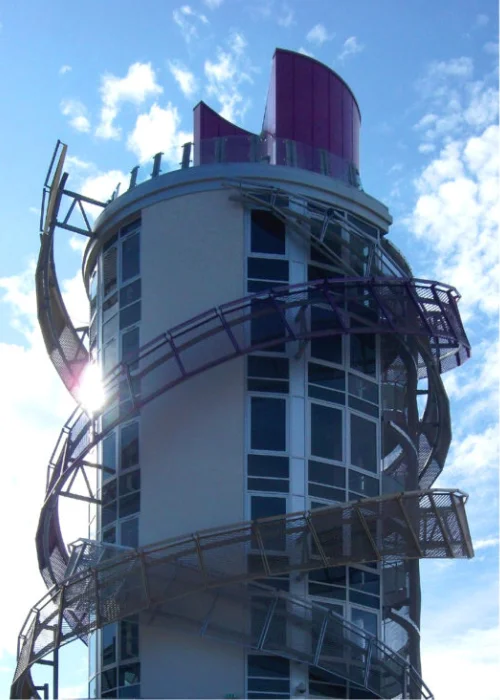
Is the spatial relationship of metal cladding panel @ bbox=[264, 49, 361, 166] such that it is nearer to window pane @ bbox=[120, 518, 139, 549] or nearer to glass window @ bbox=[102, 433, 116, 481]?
glass window @ bbox=[102, 433, 116, 481]

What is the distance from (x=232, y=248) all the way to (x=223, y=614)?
29.1 ft

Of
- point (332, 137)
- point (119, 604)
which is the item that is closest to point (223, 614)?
point (119, 604)

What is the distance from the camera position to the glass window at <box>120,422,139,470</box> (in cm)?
3666

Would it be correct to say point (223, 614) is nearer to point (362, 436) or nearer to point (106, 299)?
point (362, 436)

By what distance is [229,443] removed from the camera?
3562 cm

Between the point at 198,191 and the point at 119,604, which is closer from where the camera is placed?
the point at 119,604

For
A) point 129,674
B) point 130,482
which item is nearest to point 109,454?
point 130,482

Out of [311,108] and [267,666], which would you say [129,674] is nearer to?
[267,666]

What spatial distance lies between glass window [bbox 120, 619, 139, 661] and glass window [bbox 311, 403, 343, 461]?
569 centimetres

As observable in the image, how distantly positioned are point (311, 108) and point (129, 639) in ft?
48.2

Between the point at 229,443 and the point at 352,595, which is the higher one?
the point at 229,443

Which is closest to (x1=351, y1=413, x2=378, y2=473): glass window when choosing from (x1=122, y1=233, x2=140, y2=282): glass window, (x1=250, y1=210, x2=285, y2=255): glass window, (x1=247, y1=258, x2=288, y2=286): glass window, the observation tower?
the observation tower

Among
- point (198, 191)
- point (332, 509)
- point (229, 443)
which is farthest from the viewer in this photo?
point (198, 191)

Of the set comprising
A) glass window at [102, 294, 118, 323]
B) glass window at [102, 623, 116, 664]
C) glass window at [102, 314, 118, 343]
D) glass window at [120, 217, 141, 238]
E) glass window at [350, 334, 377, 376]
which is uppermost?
glass window at [120, 217, 141, 238]
